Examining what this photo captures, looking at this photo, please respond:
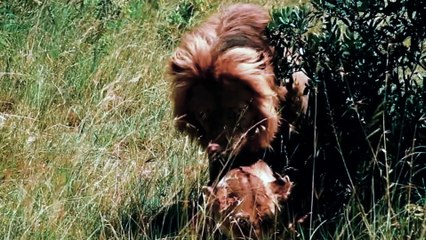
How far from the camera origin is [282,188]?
15.5ft

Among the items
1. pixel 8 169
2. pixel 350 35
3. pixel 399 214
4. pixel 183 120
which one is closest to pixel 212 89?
pixel 183 120

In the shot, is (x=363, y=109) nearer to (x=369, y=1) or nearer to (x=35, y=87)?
(x=369, y=1)

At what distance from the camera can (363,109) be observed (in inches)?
185

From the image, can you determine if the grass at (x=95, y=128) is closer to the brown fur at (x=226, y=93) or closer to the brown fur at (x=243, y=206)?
the brown fur at (x=243, y=206)

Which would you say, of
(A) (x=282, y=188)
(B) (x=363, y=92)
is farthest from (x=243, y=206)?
(B) (x=363, y=92)

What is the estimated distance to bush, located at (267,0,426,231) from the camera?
4547mm

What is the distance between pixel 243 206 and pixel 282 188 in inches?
15.9

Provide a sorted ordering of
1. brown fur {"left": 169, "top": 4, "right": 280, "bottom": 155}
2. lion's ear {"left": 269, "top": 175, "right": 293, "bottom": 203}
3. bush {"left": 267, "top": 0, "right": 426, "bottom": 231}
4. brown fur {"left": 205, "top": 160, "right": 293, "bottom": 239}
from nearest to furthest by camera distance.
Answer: brown fur {"left": 205, "top": 160, "right": 293, "bottom": 239} < bush {"left": 267, "top": 0, "right": 426, "bottom": 231} < lion's ear {"left": 269, "top": 175, "right": 293, "bottom": 203} < brown fur {"left": 169, "top": 4, "right": 280, "bottom": 155}

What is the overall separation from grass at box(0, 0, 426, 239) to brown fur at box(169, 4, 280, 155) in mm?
435

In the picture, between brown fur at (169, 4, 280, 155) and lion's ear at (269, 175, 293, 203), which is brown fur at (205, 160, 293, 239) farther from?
brown fur at (169, 4, 280, 155)

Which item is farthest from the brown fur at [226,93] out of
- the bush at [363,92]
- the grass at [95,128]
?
the grass at [95,128]

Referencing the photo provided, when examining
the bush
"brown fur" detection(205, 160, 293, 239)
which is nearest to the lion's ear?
"brown fur" detection(205, 160, 293, 239)

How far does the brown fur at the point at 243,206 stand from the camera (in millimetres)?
4406

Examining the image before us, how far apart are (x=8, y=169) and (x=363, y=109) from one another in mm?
2277
